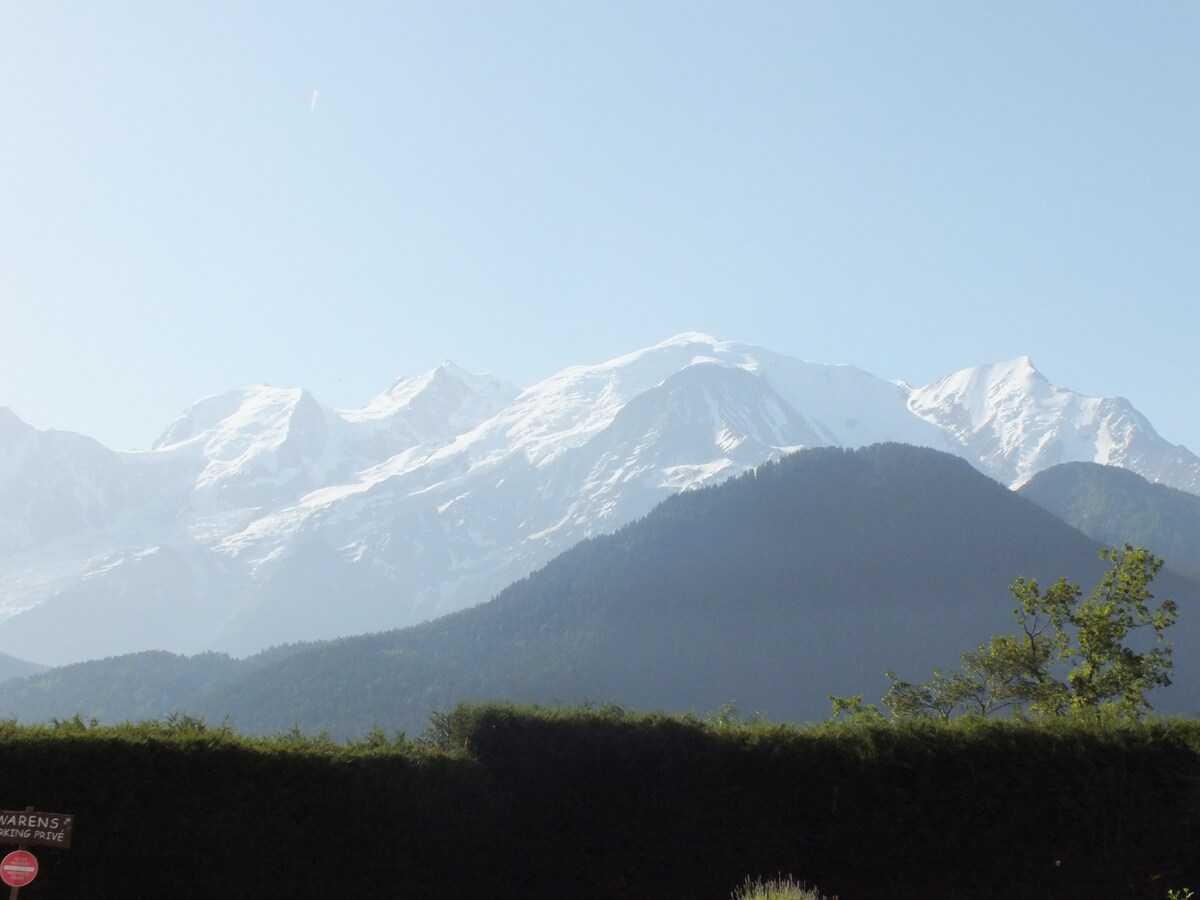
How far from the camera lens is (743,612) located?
6555 inches

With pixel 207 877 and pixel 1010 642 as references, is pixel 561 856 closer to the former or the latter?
pixel 207 877

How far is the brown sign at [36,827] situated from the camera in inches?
461

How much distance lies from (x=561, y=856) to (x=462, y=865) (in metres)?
1.64

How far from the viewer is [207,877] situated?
1473 cm

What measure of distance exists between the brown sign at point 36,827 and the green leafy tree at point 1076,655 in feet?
53.9

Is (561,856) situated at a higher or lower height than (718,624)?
higher

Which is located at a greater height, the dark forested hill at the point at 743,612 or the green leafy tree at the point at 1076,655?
the green leafy tree at the point at 1076,655

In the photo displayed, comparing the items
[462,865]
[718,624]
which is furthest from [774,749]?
[718,624]

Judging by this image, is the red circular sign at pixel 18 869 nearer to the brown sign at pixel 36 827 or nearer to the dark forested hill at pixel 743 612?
the brown sign at pixel 36 827

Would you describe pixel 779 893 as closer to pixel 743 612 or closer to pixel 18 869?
pixel 18 869

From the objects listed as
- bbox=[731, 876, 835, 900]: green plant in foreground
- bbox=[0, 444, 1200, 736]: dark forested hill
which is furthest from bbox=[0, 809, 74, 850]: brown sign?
bbox=[0, 444, 1200, 736]: dark forested hill

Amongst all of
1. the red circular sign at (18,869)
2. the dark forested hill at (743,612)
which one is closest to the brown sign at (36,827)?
the red circular sign at (18,869)

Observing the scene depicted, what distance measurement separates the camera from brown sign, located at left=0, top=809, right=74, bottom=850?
11703mm

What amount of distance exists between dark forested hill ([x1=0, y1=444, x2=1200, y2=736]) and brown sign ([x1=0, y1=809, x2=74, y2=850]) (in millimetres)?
125255
